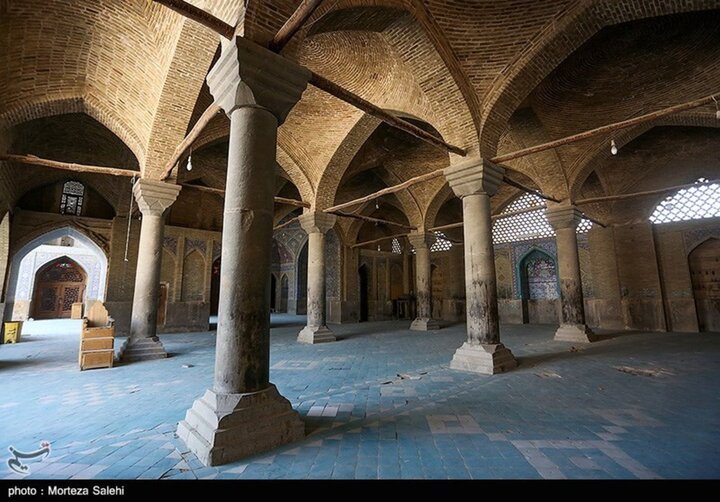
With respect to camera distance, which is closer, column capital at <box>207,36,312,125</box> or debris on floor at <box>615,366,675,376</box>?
column capital at <box>207,36,312,125</box>

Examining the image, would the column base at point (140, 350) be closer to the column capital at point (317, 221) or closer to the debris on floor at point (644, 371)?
the column capital at point (317, 221)

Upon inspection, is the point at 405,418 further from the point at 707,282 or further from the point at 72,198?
the point at 72,198

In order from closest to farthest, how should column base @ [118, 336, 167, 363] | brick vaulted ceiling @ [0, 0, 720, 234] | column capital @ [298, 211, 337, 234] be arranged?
1. brick vaulted ceiling @ [0, 0, 720, 234]
2. column base @ [118, 336, 167, 363]
3. column capital @ [298, 211, 337, 234]

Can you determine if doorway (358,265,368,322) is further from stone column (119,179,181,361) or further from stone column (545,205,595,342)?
stone column (119,179,181,361)

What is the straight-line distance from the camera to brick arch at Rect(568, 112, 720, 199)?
8.98 meters

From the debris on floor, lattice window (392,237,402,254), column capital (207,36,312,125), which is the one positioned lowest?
the debris on floor

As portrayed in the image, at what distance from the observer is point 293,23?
3391 millimetres

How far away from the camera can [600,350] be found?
26.3ft

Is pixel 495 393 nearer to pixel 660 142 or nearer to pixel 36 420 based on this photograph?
pixel 36 420

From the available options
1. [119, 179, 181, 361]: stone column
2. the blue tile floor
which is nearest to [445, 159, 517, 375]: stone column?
→ the blue tile floor

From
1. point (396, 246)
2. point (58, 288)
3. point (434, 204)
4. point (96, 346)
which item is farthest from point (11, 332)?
point (396, 246)

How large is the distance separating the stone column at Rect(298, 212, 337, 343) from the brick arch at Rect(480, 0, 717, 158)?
221 inches

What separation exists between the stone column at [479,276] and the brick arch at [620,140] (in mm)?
4787

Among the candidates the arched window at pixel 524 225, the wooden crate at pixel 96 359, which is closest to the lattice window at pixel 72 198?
the wooden crate at pixel 96 359
